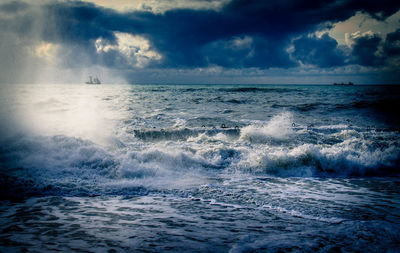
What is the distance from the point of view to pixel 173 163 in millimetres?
7074

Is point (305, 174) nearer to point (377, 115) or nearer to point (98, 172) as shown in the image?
point (98, 172)

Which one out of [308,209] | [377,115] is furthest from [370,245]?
[377,115]

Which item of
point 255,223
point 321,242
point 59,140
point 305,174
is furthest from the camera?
point 59,140

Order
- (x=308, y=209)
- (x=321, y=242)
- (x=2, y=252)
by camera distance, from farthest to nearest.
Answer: (x=308, y=209), (x=321, y=242), (x=2, y=252)

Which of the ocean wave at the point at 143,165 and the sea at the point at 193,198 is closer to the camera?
the sea at the point at 193,198

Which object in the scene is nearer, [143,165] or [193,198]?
[193,198]

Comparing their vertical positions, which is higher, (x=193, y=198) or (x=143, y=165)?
(x=143, y=165)

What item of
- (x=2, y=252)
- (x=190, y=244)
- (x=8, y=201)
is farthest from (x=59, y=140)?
(x=190, y=244)

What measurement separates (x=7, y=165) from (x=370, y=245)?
25.9 ft

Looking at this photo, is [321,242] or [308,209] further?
[308,209]

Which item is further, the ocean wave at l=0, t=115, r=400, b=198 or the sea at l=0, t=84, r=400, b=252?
the ocean wave at l=0, t=115, r=400, b=198

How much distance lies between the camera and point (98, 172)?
6.11m

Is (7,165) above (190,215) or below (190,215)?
above

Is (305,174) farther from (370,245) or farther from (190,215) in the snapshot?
(190,215)
